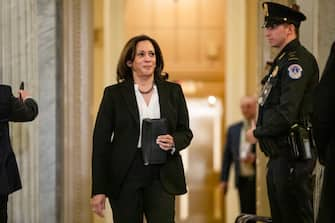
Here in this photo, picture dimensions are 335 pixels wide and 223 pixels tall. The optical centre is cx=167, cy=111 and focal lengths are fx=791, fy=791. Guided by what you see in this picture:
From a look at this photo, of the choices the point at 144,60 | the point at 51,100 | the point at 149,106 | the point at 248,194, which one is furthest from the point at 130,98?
the point at 248,194

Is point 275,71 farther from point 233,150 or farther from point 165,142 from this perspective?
point 233,150

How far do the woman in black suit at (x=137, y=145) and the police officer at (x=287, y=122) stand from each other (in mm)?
477

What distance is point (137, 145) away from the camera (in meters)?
4.31

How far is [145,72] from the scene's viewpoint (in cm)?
441

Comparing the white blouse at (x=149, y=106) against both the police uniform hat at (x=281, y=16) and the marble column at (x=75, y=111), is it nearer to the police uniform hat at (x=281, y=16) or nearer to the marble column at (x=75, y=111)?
the police uniform hat at (x=281, y=16)

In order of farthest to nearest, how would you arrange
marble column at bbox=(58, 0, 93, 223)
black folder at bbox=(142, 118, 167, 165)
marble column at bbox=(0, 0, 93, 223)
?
marble column at bbox=(58, 0, 93, 223)
marble column at bbox=(0, 0, 93, 223)
black folder at bbox=(142, 118, 167, 165)

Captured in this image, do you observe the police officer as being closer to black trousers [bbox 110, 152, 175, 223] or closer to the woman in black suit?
the woman in black suit

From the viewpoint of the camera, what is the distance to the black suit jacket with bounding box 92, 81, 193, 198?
432 cm

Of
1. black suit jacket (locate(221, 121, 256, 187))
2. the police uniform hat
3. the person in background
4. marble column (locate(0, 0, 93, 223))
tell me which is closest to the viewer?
the person in background

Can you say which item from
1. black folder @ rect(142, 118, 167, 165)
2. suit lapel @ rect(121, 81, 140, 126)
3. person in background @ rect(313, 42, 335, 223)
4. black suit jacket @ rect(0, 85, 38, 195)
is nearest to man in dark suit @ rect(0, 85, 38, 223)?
black suit jacket @ rect(0, 85, 38, 195)

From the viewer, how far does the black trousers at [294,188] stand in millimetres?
4371

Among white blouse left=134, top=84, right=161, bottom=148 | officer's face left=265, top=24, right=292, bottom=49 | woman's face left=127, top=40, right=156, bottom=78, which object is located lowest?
white blouse left=134, top=84, right=161, bottom=148

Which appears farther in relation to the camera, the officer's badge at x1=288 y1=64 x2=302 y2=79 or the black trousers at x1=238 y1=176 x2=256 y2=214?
the black trousers at x1=238 y1=176 x2=256 y2=214

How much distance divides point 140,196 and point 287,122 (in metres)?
0.90
